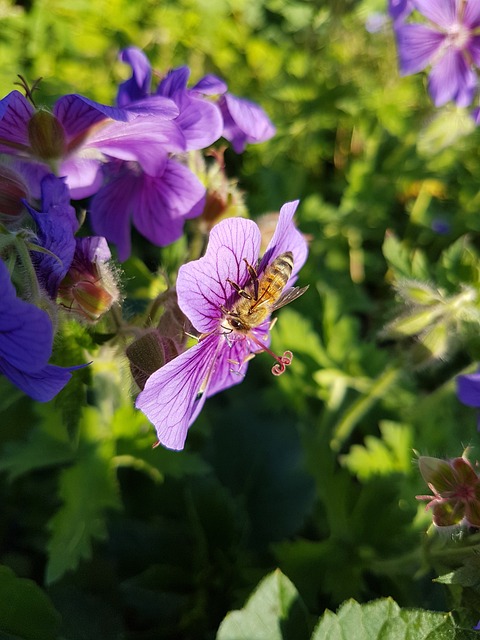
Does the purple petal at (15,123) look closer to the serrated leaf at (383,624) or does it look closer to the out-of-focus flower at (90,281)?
the out-of-focus flower at (90,281)

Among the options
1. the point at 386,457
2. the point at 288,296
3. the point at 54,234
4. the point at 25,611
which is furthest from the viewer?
the point at 386,457

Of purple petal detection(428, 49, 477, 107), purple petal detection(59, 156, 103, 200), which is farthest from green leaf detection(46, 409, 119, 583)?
purple petal detection(428, 49, 477, 107)

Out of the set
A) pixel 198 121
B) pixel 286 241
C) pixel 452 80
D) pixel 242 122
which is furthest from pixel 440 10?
pixel 286 241

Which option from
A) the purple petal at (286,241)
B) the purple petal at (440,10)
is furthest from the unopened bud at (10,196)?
the purple petal at (440,10)

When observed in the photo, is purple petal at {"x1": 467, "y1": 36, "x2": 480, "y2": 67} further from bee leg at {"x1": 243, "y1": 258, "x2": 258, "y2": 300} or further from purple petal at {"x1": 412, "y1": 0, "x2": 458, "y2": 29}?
bee leg at {"x1": 243, "y1": 258, "x2": 258, "y2": 300}

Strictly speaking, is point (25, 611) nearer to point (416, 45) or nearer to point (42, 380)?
point (42, 380)

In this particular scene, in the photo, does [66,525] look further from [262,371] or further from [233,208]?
[262,371]
